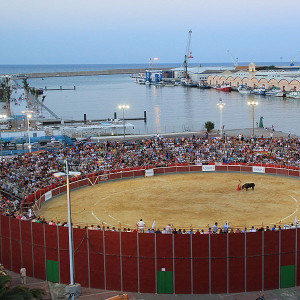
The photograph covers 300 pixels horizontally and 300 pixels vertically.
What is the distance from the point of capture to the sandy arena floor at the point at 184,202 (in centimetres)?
3203

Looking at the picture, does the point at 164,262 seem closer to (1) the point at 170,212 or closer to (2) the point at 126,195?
(1) the point at 170,212

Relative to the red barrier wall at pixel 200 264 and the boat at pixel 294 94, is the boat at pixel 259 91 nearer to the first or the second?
the boat at pixel 294 94

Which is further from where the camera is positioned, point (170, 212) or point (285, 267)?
point (170, 212)

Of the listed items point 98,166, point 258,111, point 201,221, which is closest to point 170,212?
point 201,221

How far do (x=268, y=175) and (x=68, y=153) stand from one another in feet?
65.5

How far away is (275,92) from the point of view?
158125mm

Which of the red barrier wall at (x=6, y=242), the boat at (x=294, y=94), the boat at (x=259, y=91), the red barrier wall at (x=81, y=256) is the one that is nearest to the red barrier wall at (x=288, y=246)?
the red barrier wall at (x=81, y=256)

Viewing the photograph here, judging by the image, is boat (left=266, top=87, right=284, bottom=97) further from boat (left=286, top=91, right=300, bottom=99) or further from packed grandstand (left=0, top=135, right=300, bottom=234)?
packed grandstand (left=0, top=135, right=300, bottom=234)

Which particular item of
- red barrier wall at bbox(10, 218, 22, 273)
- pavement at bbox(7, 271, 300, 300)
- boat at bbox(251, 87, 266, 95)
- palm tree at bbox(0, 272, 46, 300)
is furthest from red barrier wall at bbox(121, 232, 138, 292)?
boat at bbox(251, 87, 266, 95)

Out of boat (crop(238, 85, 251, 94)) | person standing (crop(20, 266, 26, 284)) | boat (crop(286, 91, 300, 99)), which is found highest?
boat (crop(238, 85, 251, 94))

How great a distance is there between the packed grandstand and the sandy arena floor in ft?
9.71

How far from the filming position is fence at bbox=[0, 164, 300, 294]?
23.4m

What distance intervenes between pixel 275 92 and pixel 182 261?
467 ft

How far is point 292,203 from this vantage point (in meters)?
35.7
